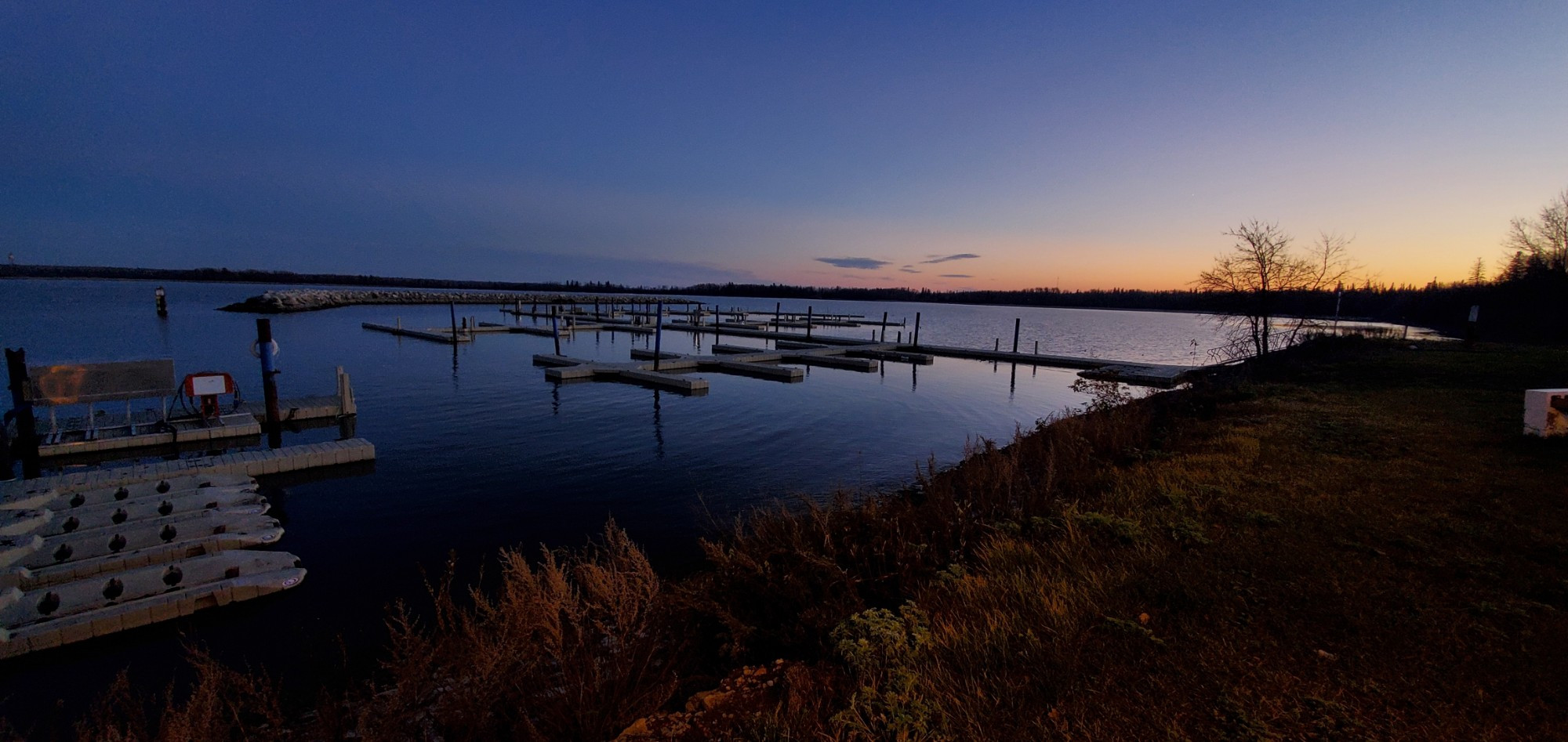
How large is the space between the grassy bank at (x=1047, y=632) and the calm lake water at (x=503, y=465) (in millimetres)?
833

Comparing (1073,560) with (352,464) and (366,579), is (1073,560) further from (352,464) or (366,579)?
(352,464)

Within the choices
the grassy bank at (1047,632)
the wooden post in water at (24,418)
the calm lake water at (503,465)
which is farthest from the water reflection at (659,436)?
the wooden post in water at (24,418)

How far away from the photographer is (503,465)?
1178 cm

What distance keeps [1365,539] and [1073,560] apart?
8.49 ft

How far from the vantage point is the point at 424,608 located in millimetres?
6656


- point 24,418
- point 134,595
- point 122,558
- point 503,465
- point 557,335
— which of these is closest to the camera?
point 134,595

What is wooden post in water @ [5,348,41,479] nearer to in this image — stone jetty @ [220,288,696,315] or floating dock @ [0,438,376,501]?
floating dock @ [0,438,376,501]

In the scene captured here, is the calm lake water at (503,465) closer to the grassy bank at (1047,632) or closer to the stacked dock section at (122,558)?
the stacked dock section at (122,558)

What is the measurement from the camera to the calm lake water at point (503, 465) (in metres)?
6.02

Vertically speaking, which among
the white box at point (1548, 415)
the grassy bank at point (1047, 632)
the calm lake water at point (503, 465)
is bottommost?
the calm lake water at point (503, 465)

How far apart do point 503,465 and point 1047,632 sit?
415 inches

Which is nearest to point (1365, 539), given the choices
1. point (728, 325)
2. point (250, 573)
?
point (250, 573)

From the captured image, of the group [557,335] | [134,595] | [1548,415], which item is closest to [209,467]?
[134,595]

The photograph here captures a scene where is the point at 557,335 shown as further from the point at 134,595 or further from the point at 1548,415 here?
the point at 1548,415
